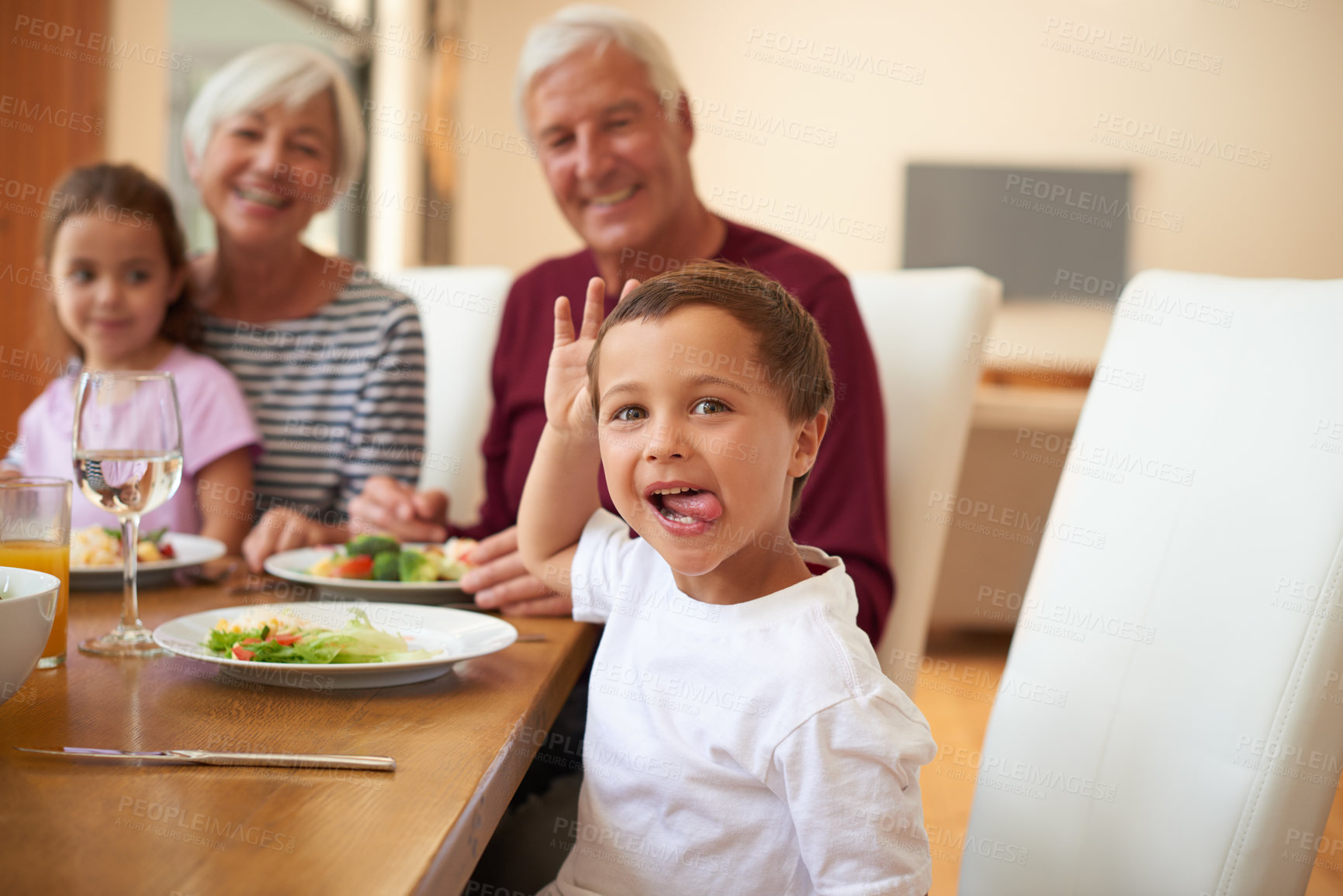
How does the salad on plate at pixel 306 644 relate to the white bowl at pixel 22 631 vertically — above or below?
Result: below

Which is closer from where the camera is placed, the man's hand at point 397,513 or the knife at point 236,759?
the knife at point 236,759

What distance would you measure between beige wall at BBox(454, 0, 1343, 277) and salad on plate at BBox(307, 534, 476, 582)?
3.84 metres

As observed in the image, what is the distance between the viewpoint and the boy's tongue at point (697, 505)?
2.72 ft

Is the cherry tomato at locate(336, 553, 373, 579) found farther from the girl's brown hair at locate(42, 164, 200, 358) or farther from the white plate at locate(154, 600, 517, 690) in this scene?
the girl's brown hair at locate(42, 164, 200, 358)

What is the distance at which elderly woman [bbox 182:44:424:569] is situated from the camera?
1.79 m

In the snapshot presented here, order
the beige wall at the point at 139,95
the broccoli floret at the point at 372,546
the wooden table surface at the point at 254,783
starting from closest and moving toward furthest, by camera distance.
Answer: the wooden table surface at the point at 254,783, the broccoli floret at the point at 372,546, the beige wall at the point at 139,95

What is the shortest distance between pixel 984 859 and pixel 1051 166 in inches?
165

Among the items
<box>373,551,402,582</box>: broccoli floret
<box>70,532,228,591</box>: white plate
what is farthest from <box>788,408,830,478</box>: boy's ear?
<box>70,532,228,591</box>: white plate

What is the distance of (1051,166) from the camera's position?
4.64 m

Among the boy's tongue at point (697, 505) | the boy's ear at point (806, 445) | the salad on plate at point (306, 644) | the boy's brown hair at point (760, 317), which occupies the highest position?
the boy's brown hair at point (760, 317)

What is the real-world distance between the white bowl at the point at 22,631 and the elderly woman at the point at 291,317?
1.03 m

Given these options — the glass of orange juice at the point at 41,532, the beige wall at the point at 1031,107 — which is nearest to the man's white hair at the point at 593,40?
the glass of orange juice at the point at 41,532

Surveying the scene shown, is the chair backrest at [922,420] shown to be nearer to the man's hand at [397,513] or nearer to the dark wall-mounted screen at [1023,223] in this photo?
the man's hand at [397,513]

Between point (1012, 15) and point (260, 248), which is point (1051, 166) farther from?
point (260, 248)
